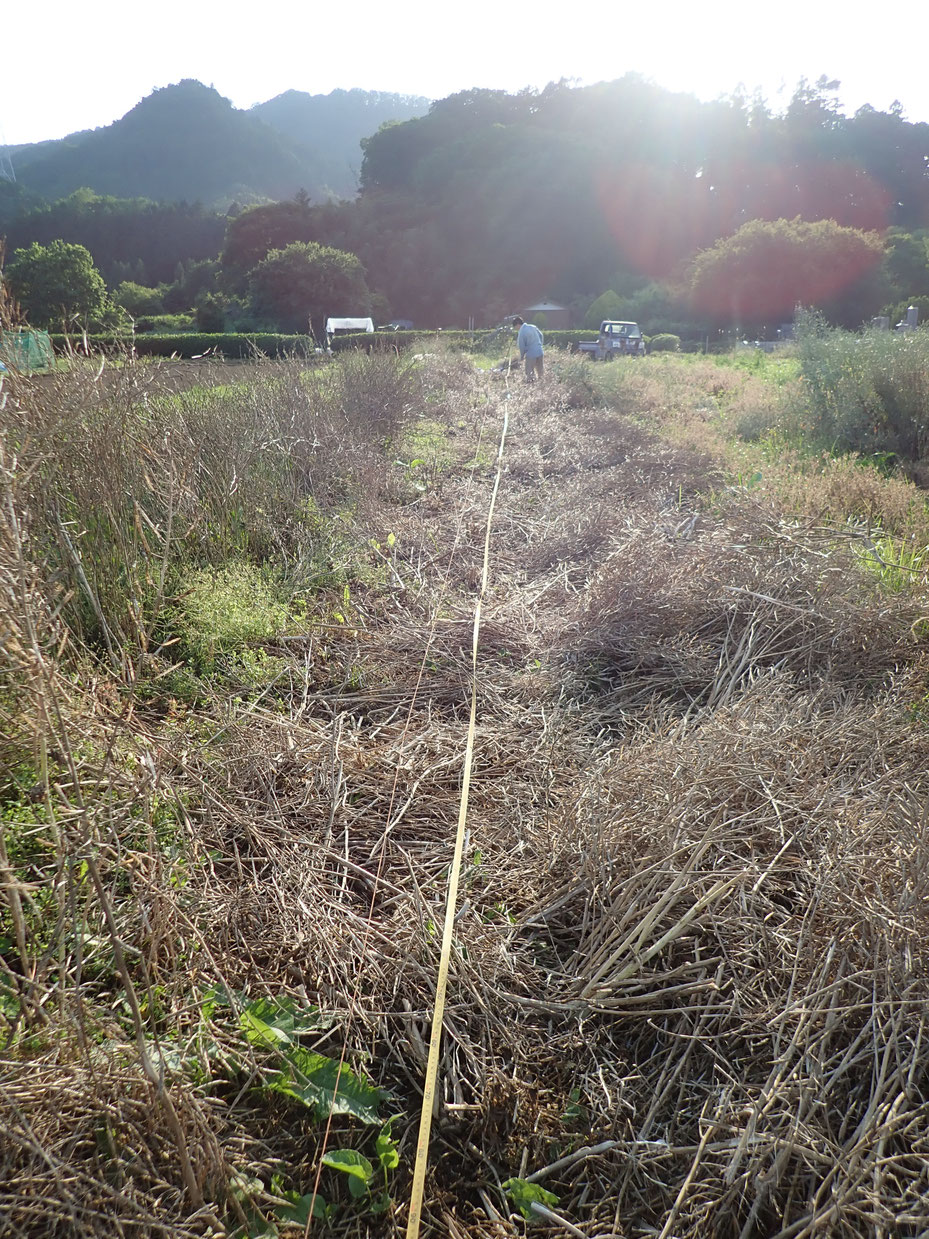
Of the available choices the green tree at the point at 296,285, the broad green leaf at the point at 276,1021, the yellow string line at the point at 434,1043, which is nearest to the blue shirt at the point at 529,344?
the yellow string line at the point at 434,1043

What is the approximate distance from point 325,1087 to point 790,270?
39.9 meters

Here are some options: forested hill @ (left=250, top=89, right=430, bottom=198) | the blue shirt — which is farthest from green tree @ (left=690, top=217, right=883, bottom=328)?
forested hill @ (left=250, top=89, right=430, bottom=198)

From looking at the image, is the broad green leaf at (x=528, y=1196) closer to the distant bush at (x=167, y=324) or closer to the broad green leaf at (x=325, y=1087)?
the broad green leaf at (x=325, y=1087)

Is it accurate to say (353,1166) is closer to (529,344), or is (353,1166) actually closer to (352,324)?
(529,344)

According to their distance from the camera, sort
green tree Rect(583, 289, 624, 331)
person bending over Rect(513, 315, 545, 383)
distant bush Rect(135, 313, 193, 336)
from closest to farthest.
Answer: person bending over Rect(513, 315, 545, 383), distant bush Rect(135, 313, 193, 336), green tree Rect(583, 289, 624, 331)

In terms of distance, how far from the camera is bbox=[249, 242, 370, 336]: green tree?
4109 cm

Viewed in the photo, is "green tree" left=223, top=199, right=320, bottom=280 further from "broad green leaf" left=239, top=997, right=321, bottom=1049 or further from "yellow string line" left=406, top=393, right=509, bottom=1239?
"broad green leaf" left=239, top=997, right=321, bottom=1049

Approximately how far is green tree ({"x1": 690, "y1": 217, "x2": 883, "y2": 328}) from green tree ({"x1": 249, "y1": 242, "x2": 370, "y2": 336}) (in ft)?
63.2

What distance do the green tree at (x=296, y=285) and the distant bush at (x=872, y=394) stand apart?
114 feet

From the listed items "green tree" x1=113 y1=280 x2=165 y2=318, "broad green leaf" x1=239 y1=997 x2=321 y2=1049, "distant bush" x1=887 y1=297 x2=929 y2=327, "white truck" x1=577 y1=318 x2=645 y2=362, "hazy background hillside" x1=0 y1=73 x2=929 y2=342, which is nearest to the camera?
"broad green leaf" x1=239 y1=997 x2=321 y2=1049

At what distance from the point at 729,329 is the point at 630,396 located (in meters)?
27.5

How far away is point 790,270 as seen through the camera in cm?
3481

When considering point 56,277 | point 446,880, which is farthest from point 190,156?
point 446,880

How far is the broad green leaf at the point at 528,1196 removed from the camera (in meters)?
1.72
